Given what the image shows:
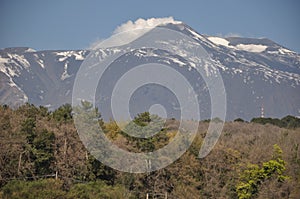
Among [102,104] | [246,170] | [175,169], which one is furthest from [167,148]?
[102,104]

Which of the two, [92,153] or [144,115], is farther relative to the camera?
[144,115]

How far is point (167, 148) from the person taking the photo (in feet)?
157

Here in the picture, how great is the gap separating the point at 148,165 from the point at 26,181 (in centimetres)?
1076

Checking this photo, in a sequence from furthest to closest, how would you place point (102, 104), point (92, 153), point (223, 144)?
point (102, 104)
point (223, 144)
point (92, 153)

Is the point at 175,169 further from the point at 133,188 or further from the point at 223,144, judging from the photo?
the point at 223,144

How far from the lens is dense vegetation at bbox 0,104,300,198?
1553 inches

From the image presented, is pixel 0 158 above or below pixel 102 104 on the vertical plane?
below

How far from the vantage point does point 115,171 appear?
147 feet

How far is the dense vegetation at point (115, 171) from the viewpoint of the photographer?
3944 cm

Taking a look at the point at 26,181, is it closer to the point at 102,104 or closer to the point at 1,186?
the point at 1,186

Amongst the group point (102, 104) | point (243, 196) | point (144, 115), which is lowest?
point (243, 196)

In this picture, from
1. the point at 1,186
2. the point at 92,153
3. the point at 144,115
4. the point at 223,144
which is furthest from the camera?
the point at 223,144

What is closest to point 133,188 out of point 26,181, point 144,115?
point 144,115

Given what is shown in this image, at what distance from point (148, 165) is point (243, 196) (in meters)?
7.50
